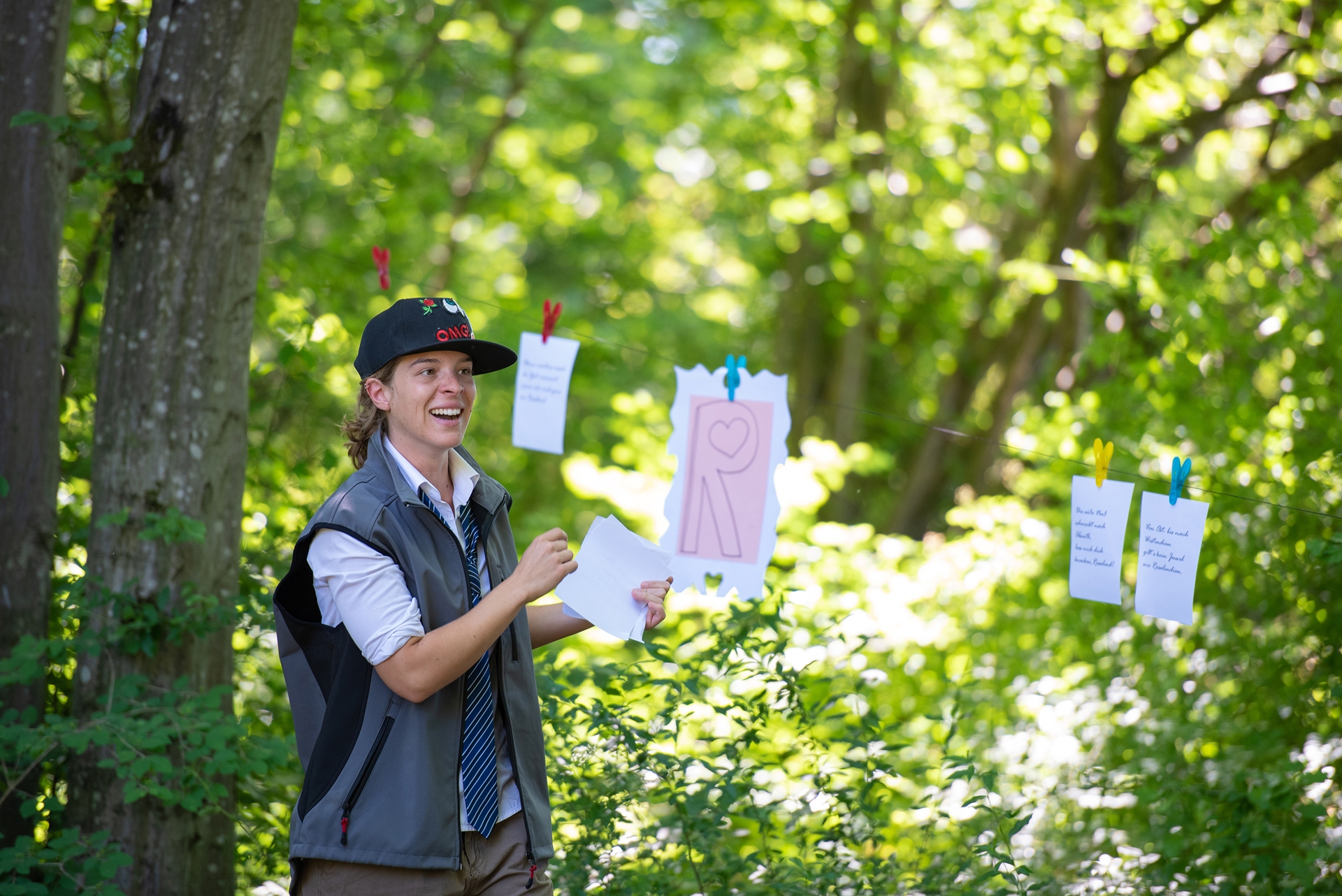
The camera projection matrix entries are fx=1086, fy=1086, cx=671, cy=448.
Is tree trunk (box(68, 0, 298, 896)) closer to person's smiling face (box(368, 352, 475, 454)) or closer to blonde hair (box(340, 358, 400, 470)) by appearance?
blonde hair (box(340, 358, 400, 470))

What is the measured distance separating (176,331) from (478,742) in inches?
70.1

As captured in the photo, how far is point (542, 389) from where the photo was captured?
3.44m

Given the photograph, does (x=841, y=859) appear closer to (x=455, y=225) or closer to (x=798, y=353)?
(x=798, y=353)

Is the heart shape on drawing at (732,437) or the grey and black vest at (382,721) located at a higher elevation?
the heart shape on drawing at (732,437)

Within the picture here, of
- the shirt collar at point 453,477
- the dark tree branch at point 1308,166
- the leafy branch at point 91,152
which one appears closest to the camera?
the shirt collar at point 453,477

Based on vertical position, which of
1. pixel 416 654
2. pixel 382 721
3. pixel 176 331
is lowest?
pixel 382 721

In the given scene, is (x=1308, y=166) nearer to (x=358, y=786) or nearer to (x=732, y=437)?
(x=732, y=437)

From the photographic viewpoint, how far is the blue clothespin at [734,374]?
3.29 metres

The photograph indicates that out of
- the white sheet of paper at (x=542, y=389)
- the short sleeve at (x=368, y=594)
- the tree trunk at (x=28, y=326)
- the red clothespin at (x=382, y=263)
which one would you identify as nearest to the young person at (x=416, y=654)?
the short sleeve at (x=368, y=594)

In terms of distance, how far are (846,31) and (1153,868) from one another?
597 centimetres

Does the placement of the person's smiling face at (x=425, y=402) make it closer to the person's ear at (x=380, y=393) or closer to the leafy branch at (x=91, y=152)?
the person's ear at (x=380, y=393)

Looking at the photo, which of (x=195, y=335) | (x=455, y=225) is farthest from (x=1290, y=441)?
(x=455, y=225)

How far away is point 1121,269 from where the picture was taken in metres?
5.00

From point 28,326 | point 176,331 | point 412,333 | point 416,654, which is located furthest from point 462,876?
point 28,326
